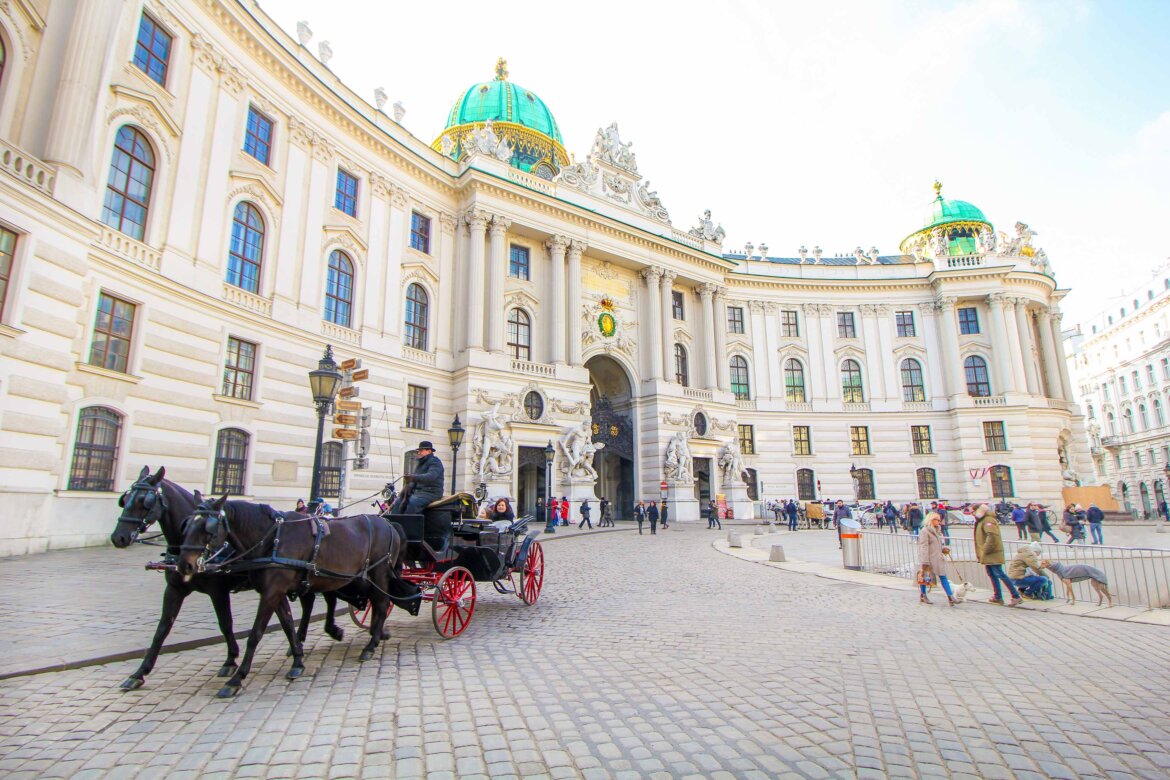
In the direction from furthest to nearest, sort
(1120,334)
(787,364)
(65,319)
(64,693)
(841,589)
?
(1120,334) → (787,364) → (65,319) → (841,589) → (64,693)

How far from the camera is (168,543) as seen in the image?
17.0 ft

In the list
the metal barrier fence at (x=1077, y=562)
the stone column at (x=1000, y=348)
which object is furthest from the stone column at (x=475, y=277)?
the stone column at (x=1000, y=348)

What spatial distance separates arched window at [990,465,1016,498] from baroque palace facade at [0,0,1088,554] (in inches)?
6.5

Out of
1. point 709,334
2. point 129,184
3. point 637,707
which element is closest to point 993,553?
point 637,707

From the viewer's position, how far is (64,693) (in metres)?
4.95

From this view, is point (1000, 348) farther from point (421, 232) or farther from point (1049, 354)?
point (421, 232)

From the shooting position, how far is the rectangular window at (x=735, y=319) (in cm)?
4266

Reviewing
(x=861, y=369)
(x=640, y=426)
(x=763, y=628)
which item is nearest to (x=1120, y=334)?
(x=861, y=369)

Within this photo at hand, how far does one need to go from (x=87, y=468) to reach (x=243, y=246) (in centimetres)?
897

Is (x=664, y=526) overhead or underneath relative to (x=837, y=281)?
underneath

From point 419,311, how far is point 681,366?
17.2 meters

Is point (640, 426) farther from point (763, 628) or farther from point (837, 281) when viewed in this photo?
point (763, 628)

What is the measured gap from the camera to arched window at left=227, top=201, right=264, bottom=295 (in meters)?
19.7

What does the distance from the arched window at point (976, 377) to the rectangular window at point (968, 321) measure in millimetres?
1982
